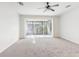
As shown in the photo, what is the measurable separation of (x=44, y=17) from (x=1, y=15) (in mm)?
6957

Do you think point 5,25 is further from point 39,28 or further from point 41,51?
point 39,28

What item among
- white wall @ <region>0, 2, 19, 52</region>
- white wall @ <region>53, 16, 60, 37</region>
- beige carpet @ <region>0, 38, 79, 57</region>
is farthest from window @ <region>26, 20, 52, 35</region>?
beige carpet @ <region>0, 38, 79, 57</region>

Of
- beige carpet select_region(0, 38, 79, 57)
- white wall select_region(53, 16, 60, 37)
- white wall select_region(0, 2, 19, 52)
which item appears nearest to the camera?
beige carpet select_region(0, 38, 79, 57)

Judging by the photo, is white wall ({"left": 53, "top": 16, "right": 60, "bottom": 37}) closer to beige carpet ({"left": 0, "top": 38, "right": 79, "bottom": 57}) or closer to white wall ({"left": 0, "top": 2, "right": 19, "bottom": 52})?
beige carpet ({"left": 0, "top": 38, "right": 79, "bottom": 57})

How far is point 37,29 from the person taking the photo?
12.5 meters

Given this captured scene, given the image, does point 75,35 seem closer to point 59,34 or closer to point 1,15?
point 59,34

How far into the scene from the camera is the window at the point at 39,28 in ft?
40.0

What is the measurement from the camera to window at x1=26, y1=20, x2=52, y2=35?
12.2 meters

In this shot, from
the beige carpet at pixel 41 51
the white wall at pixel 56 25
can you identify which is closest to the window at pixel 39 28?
the white wall at pixel 56 25

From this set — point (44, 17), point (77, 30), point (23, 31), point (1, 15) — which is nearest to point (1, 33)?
point (1, 15)

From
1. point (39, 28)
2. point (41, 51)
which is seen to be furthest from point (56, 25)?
point (41, 51)

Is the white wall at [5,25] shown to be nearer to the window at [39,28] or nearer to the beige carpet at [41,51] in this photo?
the beige carpet at [41,51]

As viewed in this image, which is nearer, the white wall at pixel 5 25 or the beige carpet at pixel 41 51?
the beige carpet at pixel 41 51

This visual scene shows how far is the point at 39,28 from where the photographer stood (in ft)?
40.8
